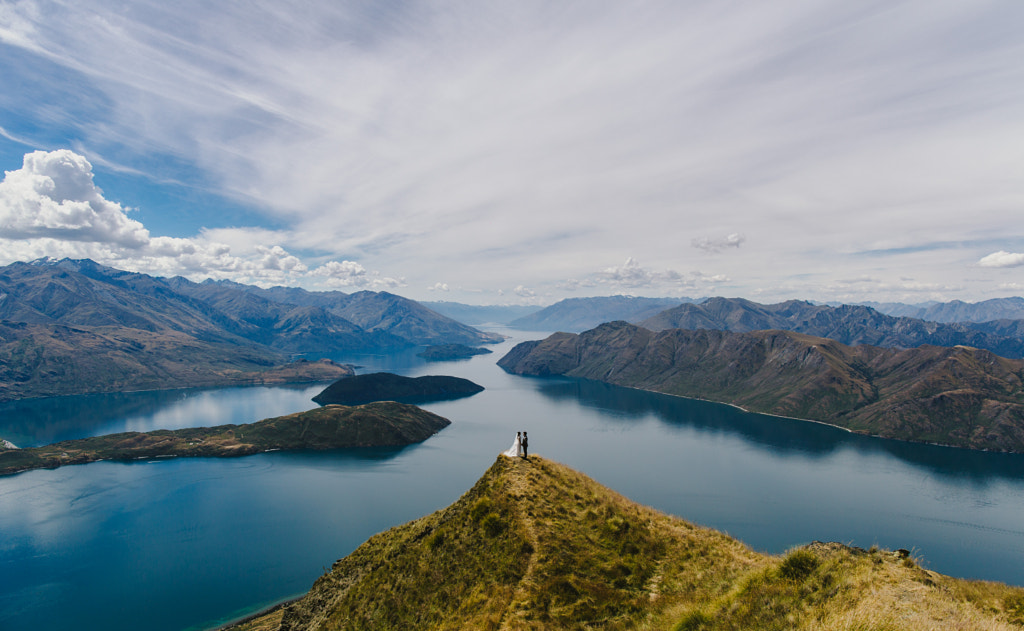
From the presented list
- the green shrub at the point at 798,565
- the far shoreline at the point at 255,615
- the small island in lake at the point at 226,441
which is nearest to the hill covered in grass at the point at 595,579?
the green shrub at the point at 798,565

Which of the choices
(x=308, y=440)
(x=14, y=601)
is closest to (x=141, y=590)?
(x=14, y=601)

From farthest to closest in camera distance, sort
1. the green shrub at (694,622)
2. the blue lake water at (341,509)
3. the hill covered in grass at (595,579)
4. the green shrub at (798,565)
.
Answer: the blue lake water at (341,509), the green shrub at (798,565), the green shrub at (694,622), the hill covered in grass at (595,579)

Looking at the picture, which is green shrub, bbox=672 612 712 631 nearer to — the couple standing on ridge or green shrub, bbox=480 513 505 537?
green shrub, bbox=480 513 505 537

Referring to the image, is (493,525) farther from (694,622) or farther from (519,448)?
(694,622)

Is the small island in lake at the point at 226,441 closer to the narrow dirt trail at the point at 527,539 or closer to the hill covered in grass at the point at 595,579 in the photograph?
the hill covered in grass at the point at 595,579

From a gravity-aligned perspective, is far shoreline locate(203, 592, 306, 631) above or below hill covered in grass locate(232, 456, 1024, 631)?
below

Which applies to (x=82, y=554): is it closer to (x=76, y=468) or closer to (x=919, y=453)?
(x=76, y=468)

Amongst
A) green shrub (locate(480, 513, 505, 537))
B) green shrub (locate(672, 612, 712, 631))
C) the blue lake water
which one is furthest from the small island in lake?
green shrub (locate(672, 612, 712, 631))
